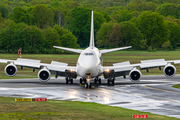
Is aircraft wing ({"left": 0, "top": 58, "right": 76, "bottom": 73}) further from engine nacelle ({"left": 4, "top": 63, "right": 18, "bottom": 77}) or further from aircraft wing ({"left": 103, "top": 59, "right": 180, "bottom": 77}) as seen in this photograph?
aircraft wing ({"left": 103, "top": 59, "right": 180, "bottom": 77})

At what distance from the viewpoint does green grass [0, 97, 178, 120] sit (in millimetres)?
18875

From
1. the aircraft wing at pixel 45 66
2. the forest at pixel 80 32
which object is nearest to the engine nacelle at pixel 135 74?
the aircraft wing at pixel 45 66

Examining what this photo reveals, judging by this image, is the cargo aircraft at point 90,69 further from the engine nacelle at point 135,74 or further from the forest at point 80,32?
the forest at point 80,32

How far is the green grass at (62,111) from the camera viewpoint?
18.9 m

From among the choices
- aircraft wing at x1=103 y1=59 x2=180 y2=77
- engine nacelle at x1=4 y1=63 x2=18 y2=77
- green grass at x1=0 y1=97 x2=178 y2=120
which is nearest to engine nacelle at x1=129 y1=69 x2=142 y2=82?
aircraft wing at x1=103 y1=59 x2=180 y2=77

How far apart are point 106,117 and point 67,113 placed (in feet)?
7.99

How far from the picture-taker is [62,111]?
20969 mm

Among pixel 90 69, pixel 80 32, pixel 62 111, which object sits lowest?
pixel 62 111

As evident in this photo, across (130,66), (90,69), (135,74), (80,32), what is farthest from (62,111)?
(80,32)

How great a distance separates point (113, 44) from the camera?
160 metres

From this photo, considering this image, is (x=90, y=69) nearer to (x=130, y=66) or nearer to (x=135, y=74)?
(x=135, y=74)

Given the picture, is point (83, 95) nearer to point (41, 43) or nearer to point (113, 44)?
point (41, 43)

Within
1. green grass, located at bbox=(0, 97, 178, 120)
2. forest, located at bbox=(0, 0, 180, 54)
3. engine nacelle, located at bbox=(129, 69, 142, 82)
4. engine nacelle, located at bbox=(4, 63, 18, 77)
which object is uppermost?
forest, located at bbox=(0, 0, 180, 54)

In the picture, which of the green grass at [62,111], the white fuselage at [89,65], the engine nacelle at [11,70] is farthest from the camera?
the engine nacelle at [11,70]
